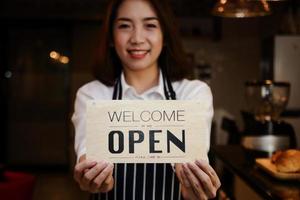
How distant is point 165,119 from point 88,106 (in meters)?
0.17

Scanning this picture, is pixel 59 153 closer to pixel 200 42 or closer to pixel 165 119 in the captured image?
pixel 200 42

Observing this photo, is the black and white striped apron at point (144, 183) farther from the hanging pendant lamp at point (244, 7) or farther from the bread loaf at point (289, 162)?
the hanging pendant lamp at point (244, 7)

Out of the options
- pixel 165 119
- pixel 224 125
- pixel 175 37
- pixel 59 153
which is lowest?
pixel 59 153

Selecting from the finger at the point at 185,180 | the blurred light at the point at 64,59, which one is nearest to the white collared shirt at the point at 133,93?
the finger at the point at 185,180

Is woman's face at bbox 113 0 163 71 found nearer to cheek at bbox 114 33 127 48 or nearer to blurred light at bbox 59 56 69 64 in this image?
cheek at bbox 114 33 127 48

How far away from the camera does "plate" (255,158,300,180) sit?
1.67 meters

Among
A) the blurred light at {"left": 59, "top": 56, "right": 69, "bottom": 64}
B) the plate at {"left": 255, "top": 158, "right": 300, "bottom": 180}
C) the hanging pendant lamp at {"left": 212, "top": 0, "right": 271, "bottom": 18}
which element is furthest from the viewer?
the blurred light at {"left": 59, "top": 56, "right": 69, "bottom": 64}

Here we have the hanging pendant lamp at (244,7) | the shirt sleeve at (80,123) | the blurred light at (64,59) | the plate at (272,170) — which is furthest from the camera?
the blurred light at (64,59)

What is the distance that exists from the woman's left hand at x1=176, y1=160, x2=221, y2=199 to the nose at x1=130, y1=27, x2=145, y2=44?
1.12ft

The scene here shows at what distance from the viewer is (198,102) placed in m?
1.03

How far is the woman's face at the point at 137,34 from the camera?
118 centimetres

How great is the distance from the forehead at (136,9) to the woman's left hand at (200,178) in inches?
16.4

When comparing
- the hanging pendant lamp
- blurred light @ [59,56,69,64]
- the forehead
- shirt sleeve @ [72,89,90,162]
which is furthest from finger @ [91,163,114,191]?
blurred light @ [59,56,69,64]

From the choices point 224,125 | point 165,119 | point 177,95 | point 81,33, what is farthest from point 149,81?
point 81,33
